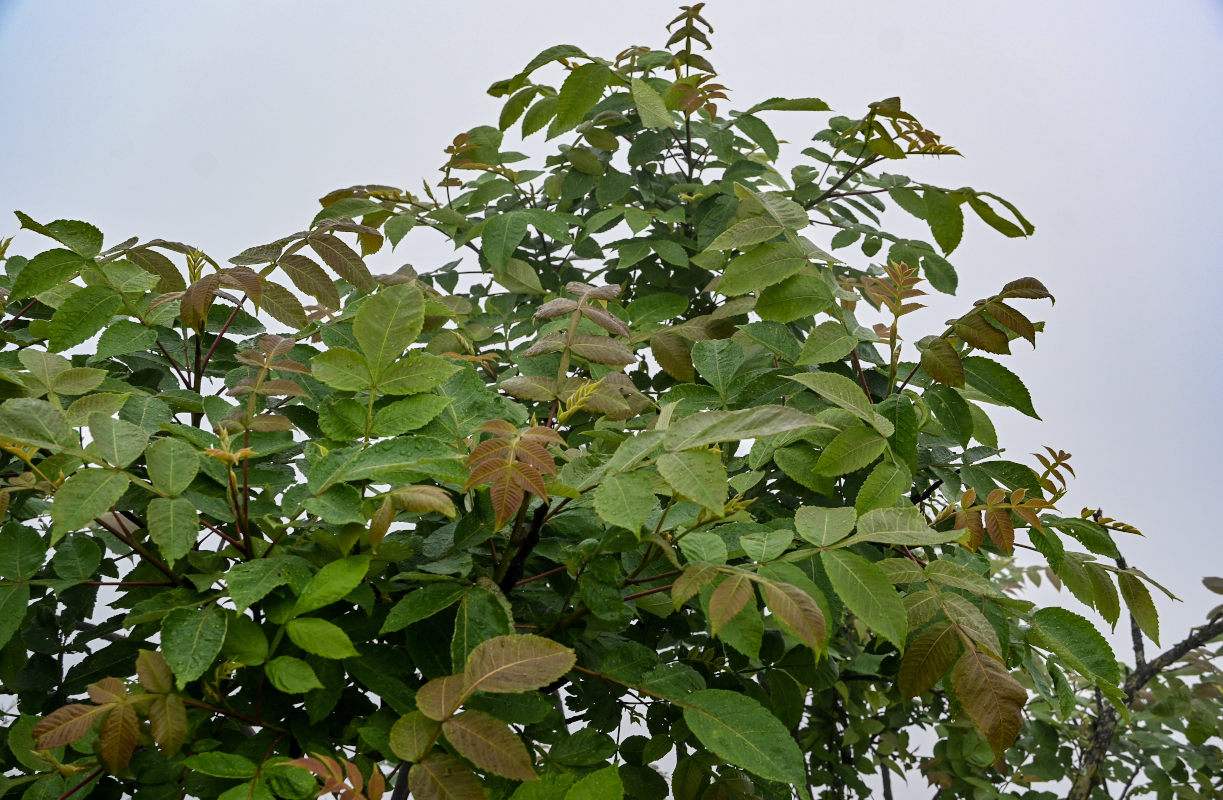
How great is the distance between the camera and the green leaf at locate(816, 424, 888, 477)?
1.87ft

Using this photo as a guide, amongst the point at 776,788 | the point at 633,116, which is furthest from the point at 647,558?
the point at 633,116

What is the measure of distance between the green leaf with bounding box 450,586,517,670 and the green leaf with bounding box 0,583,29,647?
0.76 feet

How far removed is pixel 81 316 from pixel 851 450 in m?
0.49

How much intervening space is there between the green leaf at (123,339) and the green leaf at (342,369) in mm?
163

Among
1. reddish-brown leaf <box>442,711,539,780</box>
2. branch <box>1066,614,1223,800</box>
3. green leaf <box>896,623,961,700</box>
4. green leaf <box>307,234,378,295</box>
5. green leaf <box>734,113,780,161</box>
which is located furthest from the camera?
branch <box>1066,614,1223,800</box>

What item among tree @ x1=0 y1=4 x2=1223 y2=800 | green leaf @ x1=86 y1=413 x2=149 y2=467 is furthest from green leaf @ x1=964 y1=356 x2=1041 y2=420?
green leaf @ x1=86 y1=413 x2=149 y2=467

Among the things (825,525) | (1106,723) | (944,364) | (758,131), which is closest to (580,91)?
(758,131)

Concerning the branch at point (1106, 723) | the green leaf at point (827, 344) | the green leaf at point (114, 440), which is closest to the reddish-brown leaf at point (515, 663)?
the green leaf at point (114, 440)

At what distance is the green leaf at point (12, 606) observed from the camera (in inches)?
18.2

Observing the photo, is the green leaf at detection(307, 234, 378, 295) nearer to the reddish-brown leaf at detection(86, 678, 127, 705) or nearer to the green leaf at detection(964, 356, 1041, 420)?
the reddish-brown leaf at detection(86, 678, 127, 705)

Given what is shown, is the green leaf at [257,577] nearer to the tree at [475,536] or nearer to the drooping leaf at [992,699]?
the tree at [475,536]

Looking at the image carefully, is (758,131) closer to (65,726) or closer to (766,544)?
(766,544)

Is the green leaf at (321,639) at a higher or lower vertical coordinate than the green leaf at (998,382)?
lower

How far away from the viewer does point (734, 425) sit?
1.28 feet
